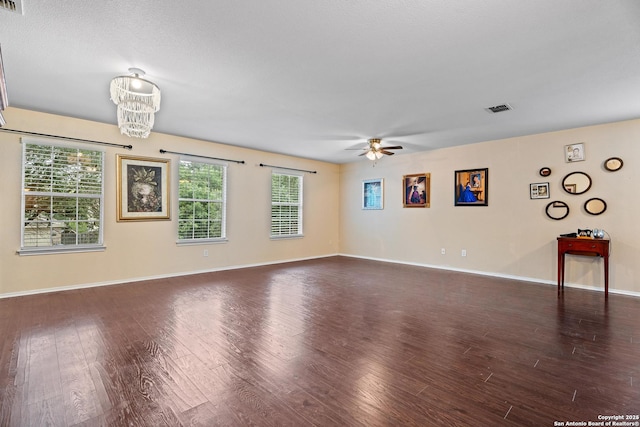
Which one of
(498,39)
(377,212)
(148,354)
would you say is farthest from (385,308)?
(377,212)

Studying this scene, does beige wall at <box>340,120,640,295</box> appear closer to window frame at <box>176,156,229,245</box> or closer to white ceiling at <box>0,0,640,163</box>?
white ceiling at <box>0,0,640,163</box>

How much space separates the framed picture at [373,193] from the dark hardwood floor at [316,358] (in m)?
3.49

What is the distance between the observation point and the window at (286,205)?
22.9ft

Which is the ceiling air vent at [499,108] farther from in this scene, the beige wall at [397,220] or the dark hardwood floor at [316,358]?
the dark hardwood floor at [316,358]

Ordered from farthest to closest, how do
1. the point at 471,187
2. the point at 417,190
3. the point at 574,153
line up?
1. the point at 417,190
2. the point at 471,187
3. the point at 574,153

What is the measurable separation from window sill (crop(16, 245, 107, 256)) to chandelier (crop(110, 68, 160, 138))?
8.31 ft

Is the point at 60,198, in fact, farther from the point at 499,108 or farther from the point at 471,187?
the point at 471,187

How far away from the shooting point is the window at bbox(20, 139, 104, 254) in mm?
4148

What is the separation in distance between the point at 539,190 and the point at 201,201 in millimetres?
6139

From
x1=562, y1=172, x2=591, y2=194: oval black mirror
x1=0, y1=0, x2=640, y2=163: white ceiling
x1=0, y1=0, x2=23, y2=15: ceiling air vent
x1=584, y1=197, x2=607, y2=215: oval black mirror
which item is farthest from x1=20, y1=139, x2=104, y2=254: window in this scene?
x1=584, y1=197, x2=607, y2=215: oval black mirror

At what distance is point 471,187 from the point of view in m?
5.91

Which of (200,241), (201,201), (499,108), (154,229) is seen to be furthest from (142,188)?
(499,108)

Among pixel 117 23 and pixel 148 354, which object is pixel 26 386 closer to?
pixel 148 354

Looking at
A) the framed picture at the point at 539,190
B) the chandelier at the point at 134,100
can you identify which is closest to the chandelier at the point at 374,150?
the framed picture at the point at 539,190
